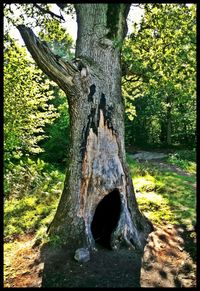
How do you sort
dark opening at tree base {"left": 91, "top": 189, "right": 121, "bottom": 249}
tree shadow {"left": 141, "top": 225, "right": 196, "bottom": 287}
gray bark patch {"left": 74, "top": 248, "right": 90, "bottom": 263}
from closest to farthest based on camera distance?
tree shadow {"left": 141, "top": 225, "right": 196, "bottom": 287}, gray bark patch {"left": 74, "top": 248, "right": 90, "bottom": 263}, dark opening at tree base {"left": 91, "top": 189, "right": 121, "bottom": 249}

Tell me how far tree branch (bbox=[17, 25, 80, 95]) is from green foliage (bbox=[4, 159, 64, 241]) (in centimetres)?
229

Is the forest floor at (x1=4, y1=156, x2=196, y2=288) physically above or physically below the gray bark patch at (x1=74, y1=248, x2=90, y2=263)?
below

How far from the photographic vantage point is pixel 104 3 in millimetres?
6797

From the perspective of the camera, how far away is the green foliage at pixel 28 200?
7478 mm

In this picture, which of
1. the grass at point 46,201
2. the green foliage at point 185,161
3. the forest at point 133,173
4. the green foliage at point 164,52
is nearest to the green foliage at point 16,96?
the forest at point 133,173

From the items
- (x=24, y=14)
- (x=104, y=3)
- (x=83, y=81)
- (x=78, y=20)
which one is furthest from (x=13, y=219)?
(x=24, y=14)

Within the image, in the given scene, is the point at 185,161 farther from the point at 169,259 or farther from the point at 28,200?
the point at 169,259

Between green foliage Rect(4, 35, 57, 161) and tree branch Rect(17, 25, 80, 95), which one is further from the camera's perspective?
green foliage Rect(4, 35, 57, 161)

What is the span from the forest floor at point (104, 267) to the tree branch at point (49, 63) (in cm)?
329

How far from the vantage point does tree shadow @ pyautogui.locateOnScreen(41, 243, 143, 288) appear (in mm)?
5051

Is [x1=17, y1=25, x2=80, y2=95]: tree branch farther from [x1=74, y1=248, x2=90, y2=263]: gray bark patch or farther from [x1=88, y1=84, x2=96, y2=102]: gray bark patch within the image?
[x1=74, y1=248, x2=90, y2=263]: gray bark patch

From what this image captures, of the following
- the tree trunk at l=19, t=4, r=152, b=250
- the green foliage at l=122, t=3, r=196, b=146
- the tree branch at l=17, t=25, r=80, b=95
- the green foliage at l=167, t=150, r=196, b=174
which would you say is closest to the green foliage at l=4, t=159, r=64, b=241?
the tree trunk at l=19, t=4, r=152, b=250

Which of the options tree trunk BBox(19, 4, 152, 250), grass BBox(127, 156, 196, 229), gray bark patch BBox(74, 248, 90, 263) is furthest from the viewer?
grass BBox(127, 156, 196, 229)

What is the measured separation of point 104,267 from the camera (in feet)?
18.0
